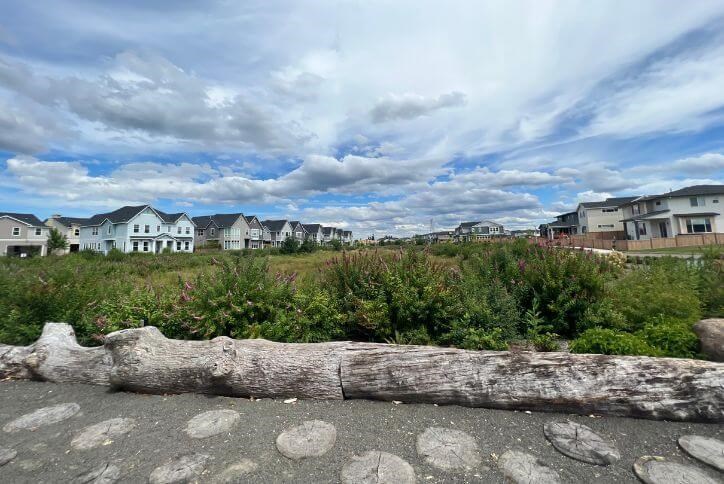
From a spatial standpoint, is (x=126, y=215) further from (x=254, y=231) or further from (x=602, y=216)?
(x=602, y=216)

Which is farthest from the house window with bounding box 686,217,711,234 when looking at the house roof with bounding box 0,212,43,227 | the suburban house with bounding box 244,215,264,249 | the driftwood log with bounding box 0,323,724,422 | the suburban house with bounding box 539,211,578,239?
the house roof with bounding box 0,212,43,227

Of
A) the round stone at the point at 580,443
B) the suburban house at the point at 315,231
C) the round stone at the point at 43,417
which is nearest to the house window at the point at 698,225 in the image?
the round stone at the point at 580,443

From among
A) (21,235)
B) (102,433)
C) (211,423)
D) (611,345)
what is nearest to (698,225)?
(611,345)

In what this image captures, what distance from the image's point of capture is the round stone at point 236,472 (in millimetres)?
2066

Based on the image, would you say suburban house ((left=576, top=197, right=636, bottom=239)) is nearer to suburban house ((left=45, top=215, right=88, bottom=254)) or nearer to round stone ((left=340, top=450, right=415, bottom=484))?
round stone ((left=340, top=450, right=415, bottom=484))

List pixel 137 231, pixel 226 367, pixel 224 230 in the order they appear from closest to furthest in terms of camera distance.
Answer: pixel 226 367
pixel 137 231
pixel 224 230

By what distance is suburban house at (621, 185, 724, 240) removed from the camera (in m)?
31.7

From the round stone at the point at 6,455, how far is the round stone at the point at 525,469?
3.53m

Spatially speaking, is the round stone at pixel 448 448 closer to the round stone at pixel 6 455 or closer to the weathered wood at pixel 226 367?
the weathered wood at pixel 226 367

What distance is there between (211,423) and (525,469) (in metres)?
2.44

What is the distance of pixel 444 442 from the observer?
7.91 feet

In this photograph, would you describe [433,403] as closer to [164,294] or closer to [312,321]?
[312,321]

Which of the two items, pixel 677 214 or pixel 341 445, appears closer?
pixel 341 445

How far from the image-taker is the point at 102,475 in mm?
2154
